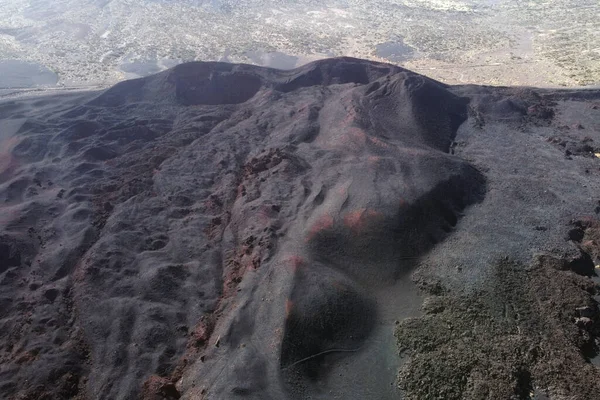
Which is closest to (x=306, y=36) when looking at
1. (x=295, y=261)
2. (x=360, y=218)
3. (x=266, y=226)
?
(x=266, y=226)

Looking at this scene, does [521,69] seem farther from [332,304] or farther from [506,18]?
[332,304]

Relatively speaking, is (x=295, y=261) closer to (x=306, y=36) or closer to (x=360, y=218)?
(x=360, y=218)

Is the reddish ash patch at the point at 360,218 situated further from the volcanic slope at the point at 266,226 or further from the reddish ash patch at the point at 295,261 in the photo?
the reddish ash patch at the point at 295,261

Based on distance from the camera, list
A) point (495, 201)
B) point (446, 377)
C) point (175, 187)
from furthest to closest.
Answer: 1. point (175, 187)
2. point (495, 201)
3. point (446, 377)

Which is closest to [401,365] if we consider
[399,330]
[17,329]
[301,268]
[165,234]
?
[399,330]

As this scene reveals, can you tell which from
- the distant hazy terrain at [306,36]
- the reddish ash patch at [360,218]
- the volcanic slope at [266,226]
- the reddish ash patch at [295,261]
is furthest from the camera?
the distant hazy terrain at [306,36]

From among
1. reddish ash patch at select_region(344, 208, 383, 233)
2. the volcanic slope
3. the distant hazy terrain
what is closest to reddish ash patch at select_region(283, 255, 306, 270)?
the volcanic slope

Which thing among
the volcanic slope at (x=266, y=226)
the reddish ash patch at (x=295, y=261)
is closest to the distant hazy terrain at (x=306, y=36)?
the volcanic slope at (x=266, y=226)
